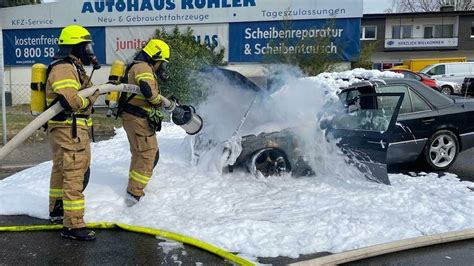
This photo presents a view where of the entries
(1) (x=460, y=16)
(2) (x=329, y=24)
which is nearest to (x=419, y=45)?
(1) (x=460, y=16)

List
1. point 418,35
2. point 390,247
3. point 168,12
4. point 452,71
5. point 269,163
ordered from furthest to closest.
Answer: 1. point 418,35
2. point 452,71
3. point 168,12
4. point 269,163
5. point 390,247

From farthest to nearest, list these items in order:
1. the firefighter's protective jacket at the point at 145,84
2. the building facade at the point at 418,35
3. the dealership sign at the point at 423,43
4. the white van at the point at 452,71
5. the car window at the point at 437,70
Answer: the building facade at the point at 418,35 → the dealership sign at the point at 423,43 → the car window at the point at 437,70 → the white van at the point at 452,71 → the firefighter's protective jacket at the point at 145,84

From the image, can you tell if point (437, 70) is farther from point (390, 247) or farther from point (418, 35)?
point (390, 247)

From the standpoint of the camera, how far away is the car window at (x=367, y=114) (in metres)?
6.21

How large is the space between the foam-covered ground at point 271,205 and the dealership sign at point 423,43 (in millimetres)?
38979

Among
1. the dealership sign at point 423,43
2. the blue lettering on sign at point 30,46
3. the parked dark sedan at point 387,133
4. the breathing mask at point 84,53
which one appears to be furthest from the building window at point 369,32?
the breathing mask at point 84,53

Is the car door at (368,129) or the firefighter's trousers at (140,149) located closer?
the firefighter's trousers at (140,149)

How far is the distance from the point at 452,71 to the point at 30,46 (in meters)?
20.5

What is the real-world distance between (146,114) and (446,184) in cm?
390

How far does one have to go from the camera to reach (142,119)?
5371 mm

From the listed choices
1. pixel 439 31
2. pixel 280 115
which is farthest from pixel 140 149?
pixel 439 31

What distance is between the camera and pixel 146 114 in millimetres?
5383

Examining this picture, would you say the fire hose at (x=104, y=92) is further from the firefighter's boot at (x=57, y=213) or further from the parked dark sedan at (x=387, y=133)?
the parked dark sedan at (x=387, y=133)

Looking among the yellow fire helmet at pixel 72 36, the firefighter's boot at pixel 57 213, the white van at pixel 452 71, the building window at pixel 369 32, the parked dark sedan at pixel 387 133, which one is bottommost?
the firefighter's boot at pixel 57 213
